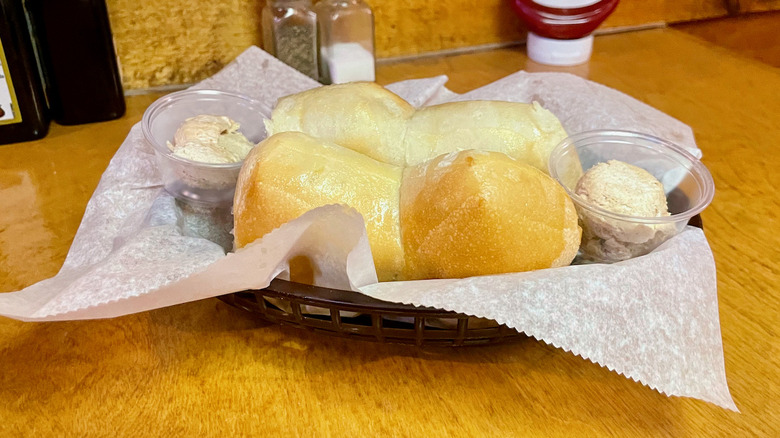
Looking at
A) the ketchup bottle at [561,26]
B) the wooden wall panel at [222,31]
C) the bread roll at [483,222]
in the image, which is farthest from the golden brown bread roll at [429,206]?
the ketchup bottle at [561,26]

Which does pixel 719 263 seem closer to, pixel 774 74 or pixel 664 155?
pixel 664 155

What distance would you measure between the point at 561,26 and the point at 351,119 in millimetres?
708

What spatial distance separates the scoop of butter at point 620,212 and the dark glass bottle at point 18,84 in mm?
→ 771

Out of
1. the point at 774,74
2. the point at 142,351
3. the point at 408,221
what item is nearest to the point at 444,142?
the point at 408,221

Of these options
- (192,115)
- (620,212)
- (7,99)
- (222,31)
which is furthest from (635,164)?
(7,99)

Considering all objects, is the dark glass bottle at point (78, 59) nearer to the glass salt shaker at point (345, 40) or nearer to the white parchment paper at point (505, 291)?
the glass salt shaker at point (345, 40)

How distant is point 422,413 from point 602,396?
0.15 meters

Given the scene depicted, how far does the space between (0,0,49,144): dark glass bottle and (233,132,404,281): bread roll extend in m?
0.51

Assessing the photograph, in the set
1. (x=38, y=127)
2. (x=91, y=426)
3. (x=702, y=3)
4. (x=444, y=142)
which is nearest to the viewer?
(x=91, y=426)

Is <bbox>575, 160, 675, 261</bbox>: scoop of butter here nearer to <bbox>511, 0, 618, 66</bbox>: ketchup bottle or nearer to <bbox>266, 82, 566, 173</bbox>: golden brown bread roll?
<bbox>266, 82, 566, 173</bbox>: golden brown bread roll

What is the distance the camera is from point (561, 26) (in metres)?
1.15

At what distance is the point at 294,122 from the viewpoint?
64 cm

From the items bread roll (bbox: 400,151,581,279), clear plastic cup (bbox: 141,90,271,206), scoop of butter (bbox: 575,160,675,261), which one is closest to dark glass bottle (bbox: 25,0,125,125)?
clear plastic cup (bbox: 141,90,271,206)

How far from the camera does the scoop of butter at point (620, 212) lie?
528 mm
